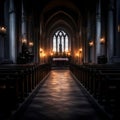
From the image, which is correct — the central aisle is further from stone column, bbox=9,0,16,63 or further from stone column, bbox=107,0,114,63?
stone column, bbox=9,0,16,63

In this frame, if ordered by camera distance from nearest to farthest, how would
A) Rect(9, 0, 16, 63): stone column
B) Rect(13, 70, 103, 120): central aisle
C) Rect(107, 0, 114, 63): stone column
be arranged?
1. Rect(13, 70, 103, 120): central aisle
2. Rect(107, 0, 114, 63): stone column
3. Rect(9, 0, 16, 63): stone column

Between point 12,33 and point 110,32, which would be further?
point 12,33

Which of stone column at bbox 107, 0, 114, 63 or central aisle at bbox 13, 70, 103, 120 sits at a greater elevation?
stone column at bbox 107, 0, 114, 63

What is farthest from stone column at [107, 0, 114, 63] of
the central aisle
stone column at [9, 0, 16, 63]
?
the central aisle

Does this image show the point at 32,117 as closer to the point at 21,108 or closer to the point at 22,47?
the point at 21,108

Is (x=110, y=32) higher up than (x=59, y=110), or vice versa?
(x=110, y=32)

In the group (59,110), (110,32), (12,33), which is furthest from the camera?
(12,33)

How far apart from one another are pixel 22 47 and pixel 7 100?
60.8ft

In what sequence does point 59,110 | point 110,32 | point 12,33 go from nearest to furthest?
point 59,110 < point 110,32 < point 12,33

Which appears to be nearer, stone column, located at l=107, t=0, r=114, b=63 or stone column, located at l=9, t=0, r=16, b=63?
stone column, located at l=107, t=0, r=114, b=63

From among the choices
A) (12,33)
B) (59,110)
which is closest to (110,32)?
(12,33)

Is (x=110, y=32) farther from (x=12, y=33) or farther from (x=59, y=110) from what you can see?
(x=59, y=110)

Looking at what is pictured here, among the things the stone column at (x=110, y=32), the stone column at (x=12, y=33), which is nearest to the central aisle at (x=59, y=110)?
the stone column at (x=110, y=32)

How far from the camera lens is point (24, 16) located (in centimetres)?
3097
